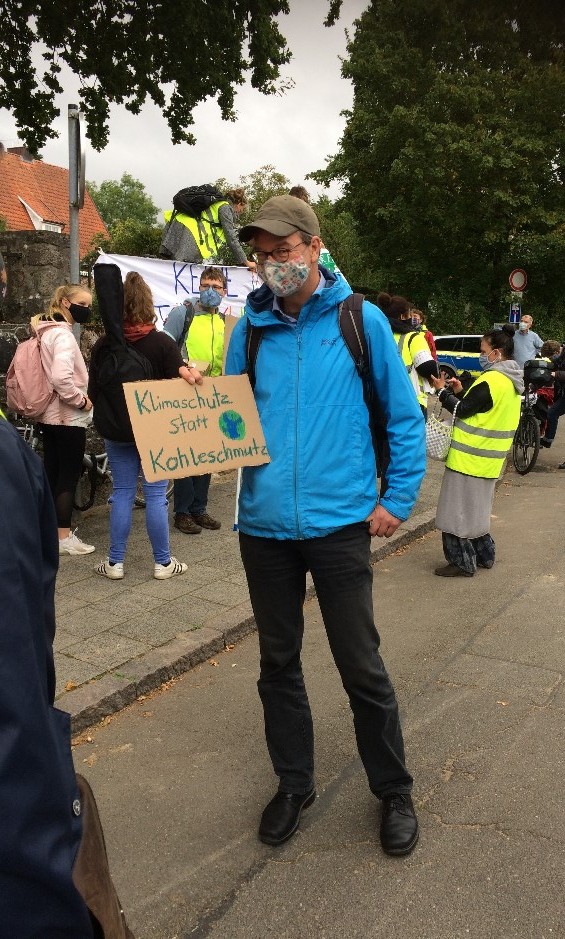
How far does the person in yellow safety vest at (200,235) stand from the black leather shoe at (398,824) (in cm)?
566

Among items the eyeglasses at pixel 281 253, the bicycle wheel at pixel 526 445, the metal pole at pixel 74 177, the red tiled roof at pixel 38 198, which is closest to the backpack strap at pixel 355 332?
the eyeglasses at pixel 281 253

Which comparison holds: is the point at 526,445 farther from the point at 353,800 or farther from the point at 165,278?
the point at 353,800

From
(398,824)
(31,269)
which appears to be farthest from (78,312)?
(398,824)

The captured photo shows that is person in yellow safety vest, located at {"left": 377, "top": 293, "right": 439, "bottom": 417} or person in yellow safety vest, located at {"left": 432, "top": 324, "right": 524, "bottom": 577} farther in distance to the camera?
person in yellow safety vest, located at {"left": 377, "top": 293, "right": 439, "bottom": 417}

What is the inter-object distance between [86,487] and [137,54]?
7502mm

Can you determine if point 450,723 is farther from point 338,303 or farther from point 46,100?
point 46,100

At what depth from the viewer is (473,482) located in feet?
19.5

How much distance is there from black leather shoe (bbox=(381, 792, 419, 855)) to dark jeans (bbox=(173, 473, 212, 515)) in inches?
158

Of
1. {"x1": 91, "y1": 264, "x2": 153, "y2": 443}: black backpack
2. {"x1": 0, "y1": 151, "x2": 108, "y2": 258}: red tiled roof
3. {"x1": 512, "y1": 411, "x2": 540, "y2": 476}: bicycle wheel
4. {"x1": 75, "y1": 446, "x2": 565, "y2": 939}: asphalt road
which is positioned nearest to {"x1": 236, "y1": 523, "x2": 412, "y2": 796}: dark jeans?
{"x1": 75, "y1": 446, "x2": 565, "y2": 939}: asphalt road

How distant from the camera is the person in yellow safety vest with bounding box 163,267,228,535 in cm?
648

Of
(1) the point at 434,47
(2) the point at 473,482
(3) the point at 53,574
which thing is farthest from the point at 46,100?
(1) the point at 434,47

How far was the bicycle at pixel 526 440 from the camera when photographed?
10273 mm

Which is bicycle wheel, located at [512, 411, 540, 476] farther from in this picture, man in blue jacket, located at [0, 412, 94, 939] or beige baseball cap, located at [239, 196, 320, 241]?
man in blue jacket, located at [0, 412, 94, 939]

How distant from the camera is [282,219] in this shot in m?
2.64
